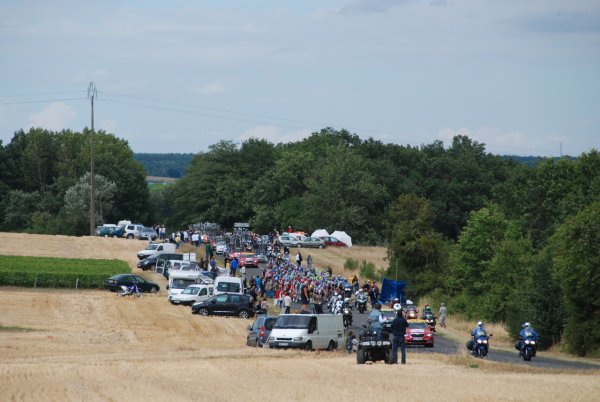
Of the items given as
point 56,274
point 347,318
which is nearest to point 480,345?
point 347,318

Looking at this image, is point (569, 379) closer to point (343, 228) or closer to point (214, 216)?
point (343, 228)

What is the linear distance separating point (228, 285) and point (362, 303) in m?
7.47

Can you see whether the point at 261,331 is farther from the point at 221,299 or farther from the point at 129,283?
the point at 129,283

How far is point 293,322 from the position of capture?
1575 inches

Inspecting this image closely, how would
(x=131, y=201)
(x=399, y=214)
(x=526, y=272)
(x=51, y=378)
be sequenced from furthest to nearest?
(x=131, y=201), (x=399, y=214), (x=526, y=272), (x=51, y=378)

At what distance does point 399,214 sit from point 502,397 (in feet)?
235

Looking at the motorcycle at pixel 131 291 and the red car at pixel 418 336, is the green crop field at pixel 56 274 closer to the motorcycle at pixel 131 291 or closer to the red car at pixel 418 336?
the motorcycle at pixel 131 291

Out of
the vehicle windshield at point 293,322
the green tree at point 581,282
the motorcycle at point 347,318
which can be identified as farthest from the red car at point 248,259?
the vehicle windshield at point 293,322

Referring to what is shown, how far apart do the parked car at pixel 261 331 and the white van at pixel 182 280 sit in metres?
19.2

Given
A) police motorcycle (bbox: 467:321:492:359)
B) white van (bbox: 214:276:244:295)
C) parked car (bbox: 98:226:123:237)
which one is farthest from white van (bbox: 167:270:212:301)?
parked car (bbox: 98:226:123:237)

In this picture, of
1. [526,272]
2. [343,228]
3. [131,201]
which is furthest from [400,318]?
[131,201]

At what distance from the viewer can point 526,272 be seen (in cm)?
6544

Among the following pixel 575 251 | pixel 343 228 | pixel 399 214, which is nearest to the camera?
pixel 575 251

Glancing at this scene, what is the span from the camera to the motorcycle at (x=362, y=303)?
6038 cm
